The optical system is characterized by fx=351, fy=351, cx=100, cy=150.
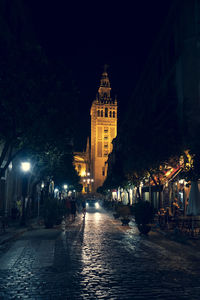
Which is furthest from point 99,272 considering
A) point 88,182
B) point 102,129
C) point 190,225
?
point 88,182

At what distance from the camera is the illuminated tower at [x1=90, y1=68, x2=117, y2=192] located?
439 ft

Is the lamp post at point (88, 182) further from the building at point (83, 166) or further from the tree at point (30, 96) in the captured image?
the tree at point (30, 96)

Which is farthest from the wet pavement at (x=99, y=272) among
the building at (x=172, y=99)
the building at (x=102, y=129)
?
the building at (x=102, y=129)

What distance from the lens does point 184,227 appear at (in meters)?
16.2

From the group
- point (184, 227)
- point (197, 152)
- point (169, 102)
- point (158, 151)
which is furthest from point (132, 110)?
point (184, 227)

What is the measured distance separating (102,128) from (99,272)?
128m

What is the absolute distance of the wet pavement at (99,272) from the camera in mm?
6012

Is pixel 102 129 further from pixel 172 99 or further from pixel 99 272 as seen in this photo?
pixel 99 272

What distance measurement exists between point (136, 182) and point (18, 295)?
27215 millimetres

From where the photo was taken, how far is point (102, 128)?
445ft

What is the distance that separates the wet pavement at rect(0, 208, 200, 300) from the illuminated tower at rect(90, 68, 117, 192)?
399 feet

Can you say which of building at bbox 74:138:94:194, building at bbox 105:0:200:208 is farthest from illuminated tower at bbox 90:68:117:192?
building at bbox 105:0:200:208

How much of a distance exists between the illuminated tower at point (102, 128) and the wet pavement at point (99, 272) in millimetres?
121491

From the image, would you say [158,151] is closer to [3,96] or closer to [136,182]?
[136,182]
